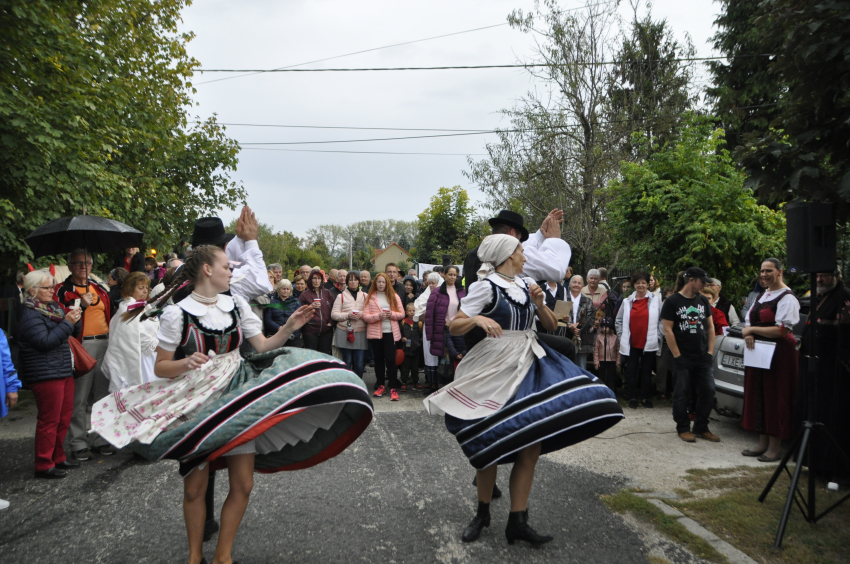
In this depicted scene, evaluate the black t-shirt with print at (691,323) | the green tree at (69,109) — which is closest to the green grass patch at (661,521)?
the black t-shirt with print at (691,323)

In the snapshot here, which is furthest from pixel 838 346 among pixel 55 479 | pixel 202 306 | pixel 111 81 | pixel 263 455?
pixel 111 81

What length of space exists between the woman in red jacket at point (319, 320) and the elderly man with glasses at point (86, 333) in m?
3.44

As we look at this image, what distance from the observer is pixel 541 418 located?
3666 millimetres

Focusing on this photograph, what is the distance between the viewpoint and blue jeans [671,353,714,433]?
22.8ft

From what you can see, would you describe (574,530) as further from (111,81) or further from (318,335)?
(111,81)

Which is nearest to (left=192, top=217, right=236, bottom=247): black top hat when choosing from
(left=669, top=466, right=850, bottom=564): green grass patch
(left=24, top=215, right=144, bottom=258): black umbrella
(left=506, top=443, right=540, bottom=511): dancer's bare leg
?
(left=506, top=443, right=540, bottom=511): dancer's bare leg

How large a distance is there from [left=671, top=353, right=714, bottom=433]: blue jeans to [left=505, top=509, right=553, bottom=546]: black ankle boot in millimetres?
3799

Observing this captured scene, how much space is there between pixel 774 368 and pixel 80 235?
7806 millimetres

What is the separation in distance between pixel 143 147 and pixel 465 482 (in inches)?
528

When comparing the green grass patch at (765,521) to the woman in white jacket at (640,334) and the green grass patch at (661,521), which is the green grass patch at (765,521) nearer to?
the green grass patch at (661,521)

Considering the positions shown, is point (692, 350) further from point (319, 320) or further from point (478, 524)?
point (319, 320)

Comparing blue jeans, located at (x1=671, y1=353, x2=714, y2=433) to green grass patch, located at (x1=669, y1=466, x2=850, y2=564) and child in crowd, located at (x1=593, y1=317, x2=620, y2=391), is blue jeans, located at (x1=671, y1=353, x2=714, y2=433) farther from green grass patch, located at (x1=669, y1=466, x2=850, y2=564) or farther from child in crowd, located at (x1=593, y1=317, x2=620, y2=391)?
child in crowd, located at (x1=593, y1=317, x2=620, y2=391)

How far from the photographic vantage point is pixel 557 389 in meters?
3.75

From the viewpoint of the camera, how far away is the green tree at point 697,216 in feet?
33.7
